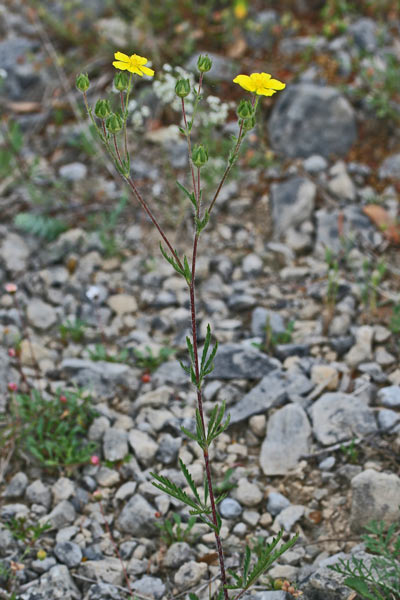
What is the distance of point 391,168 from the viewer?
433 cm

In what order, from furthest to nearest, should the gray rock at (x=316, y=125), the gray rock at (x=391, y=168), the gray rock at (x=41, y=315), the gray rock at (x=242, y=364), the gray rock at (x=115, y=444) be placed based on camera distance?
the gray rock at (x=316, y=125) < the gray rock at (x=391, y=168) < the gray rock at (x=41, y=315) < the gray rock at (x=242, y=364) < the gray rock at (x=115, y=444)

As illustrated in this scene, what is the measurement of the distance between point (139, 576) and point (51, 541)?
1.32 feet

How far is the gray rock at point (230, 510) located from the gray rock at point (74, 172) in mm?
2731

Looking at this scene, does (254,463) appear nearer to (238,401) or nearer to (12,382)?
(238,401)

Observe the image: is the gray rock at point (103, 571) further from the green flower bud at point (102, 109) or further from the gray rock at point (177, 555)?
the green flower bud at point (102, 109)

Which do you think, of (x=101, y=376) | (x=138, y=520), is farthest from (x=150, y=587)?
(x=101, y=376)

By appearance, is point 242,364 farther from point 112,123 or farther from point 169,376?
point 112,123

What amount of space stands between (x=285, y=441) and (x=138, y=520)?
0.74 m

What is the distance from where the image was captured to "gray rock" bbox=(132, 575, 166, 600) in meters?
2.49

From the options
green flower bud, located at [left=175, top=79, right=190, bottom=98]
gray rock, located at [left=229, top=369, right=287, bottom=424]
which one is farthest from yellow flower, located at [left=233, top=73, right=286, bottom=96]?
gray rock, located at [left=229, top=369, right=287, bottom=424]

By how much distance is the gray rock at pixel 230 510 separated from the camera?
2.76m

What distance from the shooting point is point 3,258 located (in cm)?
407

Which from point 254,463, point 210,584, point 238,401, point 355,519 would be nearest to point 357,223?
point 238,401

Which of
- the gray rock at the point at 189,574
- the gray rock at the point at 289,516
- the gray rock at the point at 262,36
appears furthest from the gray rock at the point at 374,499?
the gray rock at the point at 262,36
